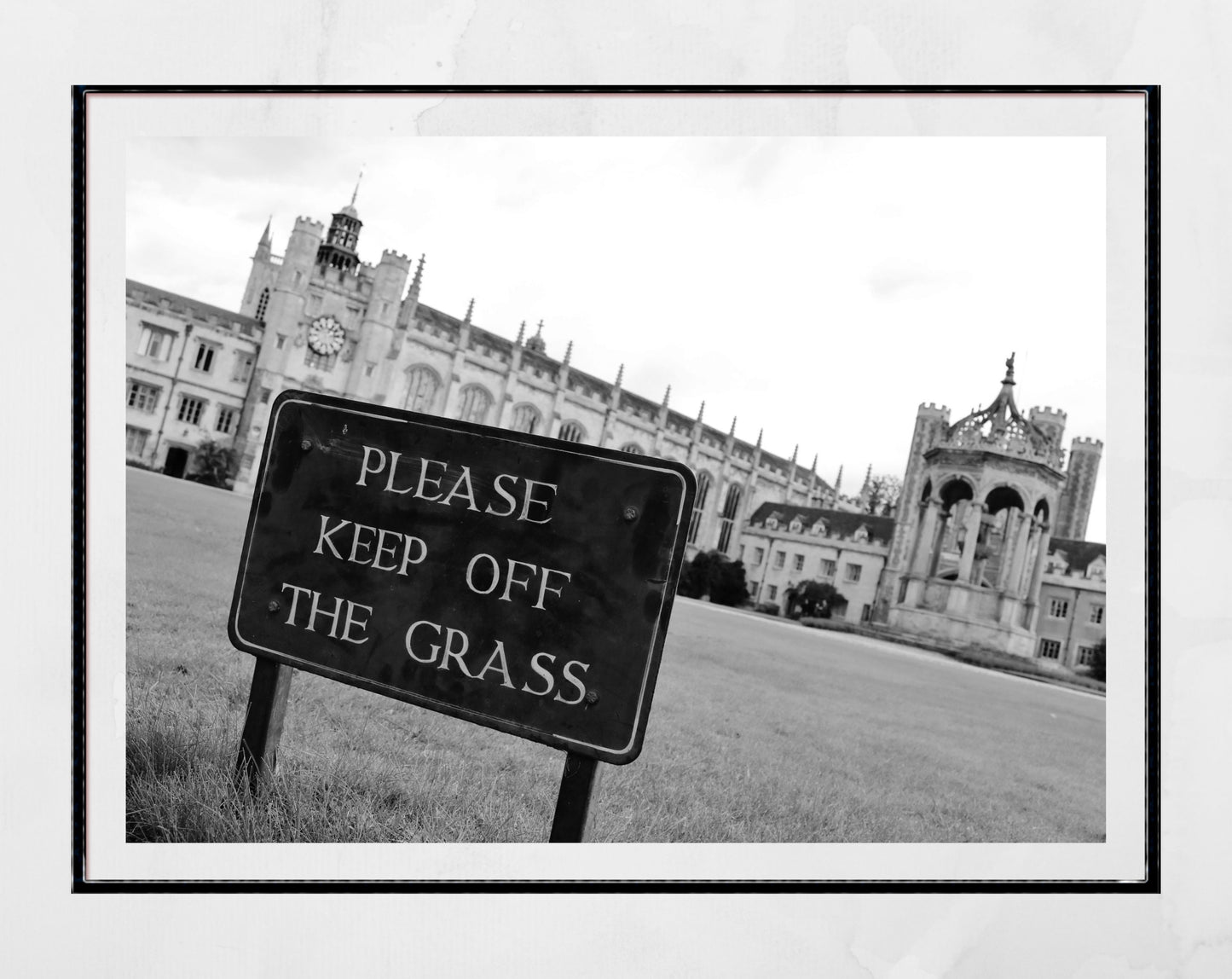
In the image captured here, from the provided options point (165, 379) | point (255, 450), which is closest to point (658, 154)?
point (165, 379)

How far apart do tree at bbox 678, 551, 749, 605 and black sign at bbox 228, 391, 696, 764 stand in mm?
20487

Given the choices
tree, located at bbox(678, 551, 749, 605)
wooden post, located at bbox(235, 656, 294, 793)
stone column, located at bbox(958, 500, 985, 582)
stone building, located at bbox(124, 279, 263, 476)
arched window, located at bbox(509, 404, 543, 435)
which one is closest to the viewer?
wooden post, located at bbox(235, 656, 294, 793)

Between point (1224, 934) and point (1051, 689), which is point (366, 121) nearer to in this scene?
point (1224, 934)

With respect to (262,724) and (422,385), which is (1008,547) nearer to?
(422,385)

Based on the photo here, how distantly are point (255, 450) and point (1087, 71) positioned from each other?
828 inches

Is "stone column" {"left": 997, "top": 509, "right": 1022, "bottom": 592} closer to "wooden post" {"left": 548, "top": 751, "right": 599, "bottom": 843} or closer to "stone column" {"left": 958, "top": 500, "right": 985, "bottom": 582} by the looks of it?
"stone column" {"left": 958, "top": 500, "right": 985, "bottom": 582}

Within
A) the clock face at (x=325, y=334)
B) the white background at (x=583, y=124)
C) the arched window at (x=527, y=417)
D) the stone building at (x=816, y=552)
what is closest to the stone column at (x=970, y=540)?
the stone building at (x=816, y=552)

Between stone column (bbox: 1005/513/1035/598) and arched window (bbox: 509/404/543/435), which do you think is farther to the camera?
arched window (bbox: 509/404/543/435)

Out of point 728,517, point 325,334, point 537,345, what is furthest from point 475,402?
point 728,517

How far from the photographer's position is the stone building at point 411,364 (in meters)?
26.4

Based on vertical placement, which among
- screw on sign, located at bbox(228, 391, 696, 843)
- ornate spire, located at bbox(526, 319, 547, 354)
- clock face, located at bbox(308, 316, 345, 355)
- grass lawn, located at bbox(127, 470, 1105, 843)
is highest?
ornate spire, located at bbox(526, 319, 547, 354)

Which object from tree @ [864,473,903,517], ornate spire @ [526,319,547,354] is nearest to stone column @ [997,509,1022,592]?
tree @ [864,473,903,517]

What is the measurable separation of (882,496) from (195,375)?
2323cm

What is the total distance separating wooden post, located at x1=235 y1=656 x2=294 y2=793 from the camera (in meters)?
2.08
